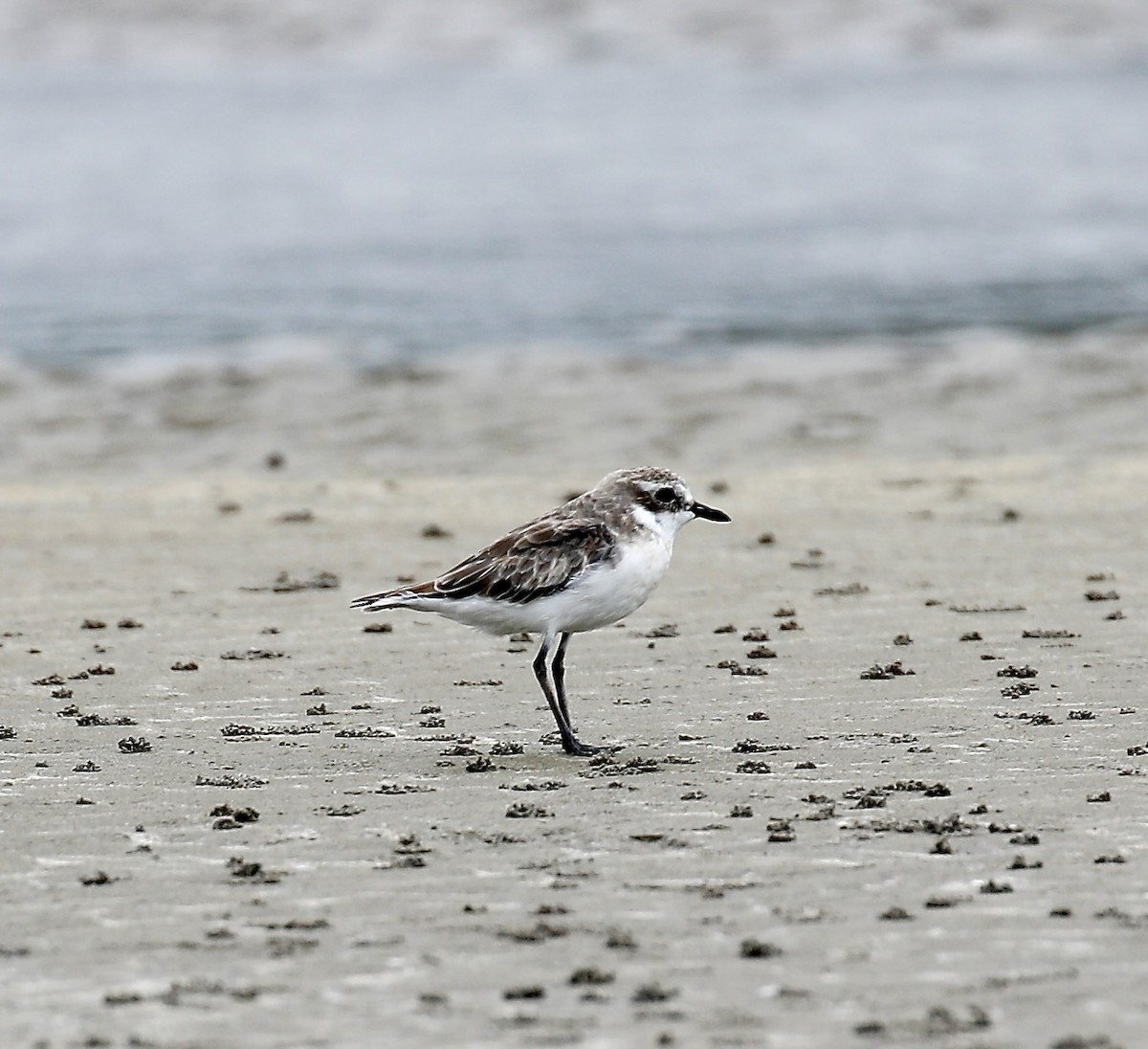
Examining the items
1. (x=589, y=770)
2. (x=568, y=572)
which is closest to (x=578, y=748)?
(x=589, y=770)

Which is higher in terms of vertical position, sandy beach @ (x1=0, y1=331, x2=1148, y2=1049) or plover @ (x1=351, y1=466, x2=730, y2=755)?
plover @ (x1=351, y1=466, x2=730, y2=755)

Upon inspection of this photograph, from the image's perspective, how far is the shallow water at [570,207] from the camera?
27.4 metres

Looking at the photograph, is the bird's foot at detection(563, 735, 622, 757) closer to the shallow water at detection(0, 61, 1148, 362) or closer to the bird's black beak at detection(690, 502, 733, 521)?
the bird's black beak at detection(690, 502, 733, 521)

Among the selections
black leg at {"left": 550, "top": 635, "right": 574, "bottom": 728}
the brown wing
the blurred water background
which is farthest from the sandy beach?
the blurred water background

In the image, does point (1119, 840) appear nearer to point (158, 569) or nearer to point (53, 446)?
point (158, 569)

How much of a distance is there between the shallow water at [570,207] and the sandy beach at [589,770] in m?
10.1

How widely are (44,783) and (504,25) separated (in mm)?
77032

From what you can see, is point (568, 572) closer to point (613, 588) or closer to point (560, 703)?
point (613, 588)

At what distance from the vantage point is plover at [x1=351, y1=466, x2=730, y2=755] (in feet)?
27.4

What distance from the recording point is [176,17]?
83250 millimetres

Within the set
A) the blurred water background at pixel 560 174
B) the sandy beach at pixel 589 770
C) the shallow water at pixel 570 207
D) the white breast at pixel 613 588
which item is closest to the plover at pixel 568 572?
the white breast at pixel 613 588

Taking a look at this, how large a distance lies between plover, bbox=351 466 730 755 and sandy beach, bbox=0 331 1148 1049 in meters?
0.54

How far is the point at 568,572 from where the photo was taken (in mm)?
8352

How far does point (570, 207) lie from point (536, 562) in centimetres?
3673
